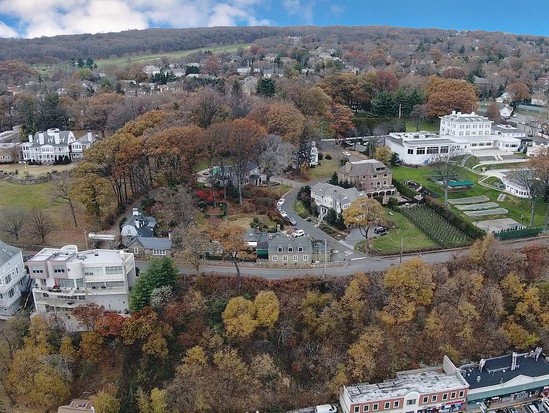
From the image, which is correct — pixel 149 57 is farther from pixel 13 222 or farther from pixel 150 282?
pixel 150 282

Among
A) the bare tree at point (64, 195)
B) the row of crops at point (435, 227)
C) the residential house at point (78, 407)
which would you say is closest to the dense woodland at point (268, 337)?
the residential house at point (78, 407)

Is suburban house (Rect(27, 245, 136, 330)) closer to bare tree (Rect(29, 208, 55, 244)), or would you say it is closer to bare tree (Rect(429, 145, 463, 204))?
bare tree (Rect(29, 208, 55, 244))

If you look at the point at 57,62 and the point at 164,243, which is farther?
the point at 57,62

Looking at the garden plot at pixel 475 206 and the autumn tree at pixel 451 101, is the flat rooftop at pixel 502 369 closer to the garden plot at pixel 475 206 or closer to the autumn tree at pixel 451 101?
the garden plot at pixel 475 206

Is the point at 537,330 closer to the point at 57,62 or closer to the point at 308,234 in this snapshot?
the point at 308,234

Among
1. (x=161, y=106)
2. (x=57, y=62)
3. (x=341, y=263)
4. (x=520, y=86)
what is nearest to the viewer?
(x=341, y=263)

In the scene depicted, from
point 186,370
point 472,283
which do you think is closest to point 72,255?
point 186,370

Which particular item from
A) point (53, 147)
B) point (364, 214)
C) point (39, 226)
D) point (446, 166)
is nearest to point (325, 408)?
point (364, 214)
